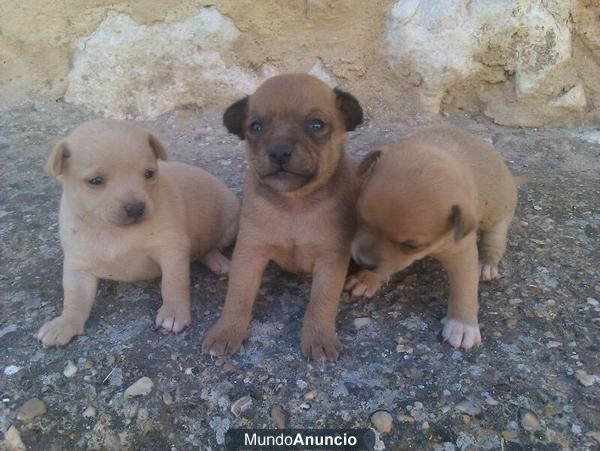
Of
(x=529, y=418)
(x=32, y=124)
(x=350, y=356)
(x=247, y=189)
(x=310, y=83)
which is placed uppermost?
(x=310, y=83)

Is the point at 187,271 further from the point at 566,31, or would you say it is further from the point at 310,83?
the point at 566,31

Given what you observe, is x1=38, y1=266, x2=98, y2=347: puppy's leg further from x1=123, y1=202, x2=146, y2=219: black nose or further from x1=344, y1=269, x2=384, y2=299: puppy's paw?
x1=344, y1=269, x2=384, y2=299: puppy's paw

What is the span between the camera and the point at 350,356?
3.29 m

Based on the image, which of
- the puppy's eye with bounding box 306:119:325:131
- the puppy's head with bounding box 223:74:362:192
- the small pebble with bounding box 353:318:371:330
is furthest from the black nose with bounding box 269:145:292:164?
the small pebble with bounding box 353:318:371:330

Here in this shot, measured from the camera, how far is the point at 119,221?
3.25 metres

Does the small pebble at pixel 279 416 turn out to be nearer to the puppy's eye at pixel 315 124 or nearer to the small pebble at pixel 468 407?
the small pebble at pixel 468 407

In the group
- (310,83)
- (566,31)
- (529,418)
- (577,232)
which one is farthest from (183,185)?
(566,31)

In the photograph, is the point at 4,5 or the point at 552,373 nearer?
the point at 552,373

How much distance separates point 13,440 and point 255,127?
2.04 metres

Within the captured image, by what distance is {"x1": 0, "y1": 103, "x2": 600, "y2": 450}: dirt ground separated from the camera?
114 inches

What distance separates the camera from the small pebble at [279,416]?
2.92 m

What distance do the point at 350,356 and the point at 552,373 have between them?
1.07m

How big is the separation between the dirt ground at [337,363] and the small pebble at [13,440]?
2cm

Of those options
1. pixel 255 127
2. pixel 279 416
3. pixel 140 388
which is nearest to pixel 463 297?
pixel 279 416
